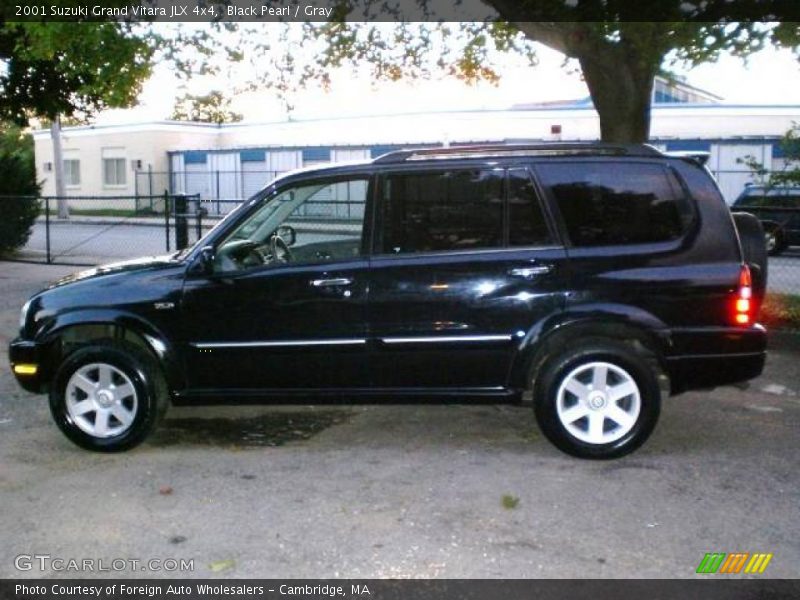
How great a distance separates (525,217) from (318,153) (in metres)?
31.2

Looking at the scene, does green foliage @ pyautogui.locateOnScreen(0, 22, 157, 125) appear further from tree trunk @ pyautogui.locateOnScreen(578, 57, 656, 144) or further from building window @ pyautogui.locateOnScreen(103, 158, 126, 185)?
building window @ pyautogui.locateOnScreen(103, 158, 126, 185)

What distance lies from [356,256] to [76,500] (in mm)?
2193

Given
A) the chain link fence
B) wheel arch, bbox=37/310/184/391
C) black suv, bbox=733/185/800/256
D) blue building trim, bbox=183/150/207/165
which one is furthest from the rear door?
blue building trim, bbox=183/150/207/165

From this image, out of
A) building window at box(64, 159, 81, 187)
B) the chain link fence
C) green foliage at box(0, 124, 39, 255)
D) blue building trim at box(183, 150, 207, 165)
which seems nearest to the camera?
the chain link fence

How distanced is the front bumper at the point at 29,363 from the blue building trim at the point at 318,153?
30.5 m

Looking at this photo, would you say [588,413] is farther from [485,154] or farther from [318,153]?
[318,153]

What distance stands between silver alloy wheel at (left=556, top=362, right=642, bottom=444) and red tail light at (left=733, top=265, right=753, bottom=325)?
77 centimetres

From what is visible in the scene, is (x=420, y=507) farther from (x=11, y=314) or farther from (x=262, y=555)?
(x=11, y=314)

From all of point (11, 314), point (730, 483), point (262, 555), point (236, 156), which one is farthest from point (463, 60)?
point (236, 156)

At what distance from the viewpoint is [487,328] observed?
5457mm

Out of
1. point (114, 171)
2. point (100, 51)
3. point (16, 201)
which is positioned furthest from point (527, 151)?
point (114, 171)

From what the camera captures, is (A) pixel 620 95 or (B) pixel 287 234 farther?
(A) pixel 620 95

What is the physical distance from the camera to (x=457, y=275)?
5.45 m

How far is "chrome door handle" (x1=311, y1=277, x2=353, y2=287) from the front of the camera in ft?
18.1
